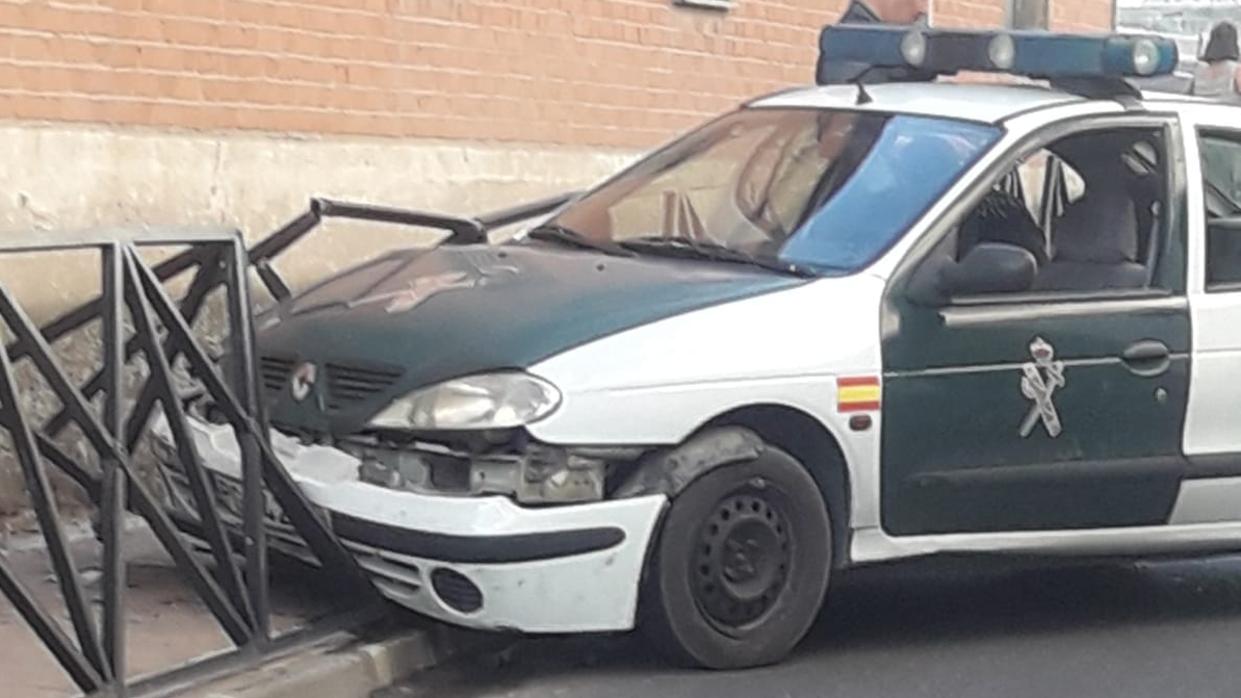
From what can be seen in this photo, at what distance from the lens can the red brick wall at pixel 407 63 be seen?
8.79 meters

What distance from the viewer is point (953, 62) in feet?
27.3

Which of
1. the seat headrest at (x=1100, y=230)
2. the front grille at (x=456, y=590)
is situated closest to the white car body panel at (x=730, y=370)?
the front grille at (x=456, y=590)

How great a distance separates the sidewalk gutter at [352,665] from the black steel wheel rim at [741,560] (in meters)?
0.72

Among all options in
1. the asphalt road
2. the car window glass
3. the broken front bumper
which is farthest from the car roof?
the broken front bumper

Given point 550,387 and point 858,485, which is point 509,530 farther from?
point 858,485

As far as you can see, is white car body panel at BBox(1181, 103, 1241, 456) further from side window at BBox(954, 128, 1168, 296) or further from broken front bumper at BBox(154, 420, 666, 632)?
A: broken front bumper at BBox(154, 420, 666, 632)

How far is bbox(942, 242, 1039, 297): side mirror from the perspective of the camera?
7.16 m

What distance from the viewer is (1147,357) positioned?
7.49m

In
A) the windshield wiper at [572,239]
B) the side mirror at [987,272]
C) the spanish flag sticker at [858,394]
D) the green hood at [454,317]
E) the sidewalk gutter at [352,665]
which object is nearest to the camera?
the sidewalk gutter at [352,665]

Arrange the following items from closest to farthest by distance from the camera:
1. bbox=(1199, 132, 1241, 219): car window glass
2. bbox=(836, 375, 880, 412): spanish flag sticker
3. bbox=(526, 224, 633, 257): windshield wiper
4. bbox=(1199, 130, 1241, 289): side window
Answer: bbox=(836, 375, 880, 412): spanish flag sticker, bbox=(526, 224, 633, 257): windshield wiper, bbox=(1199, 130, 1241, 289): side window, bbox=(1199, 132, 1241, 219): car window glass

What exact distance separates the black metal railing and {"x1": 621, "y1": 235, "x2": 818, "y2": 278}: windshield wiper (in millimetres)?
1374

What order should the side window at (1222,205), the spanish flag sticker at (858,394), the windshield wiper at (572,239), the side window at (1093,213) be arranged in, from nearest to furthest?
the spanish flag sticker at (858,394), the windshield wiper at (572,239), the side window at (1093,213), the side window at (1222,205)

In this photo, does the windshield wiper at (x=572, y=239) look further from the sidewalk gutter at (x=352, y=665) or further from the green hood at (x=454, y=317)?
the sidewalk gutter at (x=352, y=665)

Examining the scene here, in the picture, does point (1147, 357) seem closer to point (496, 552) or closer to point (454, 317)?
point (454, 317)
